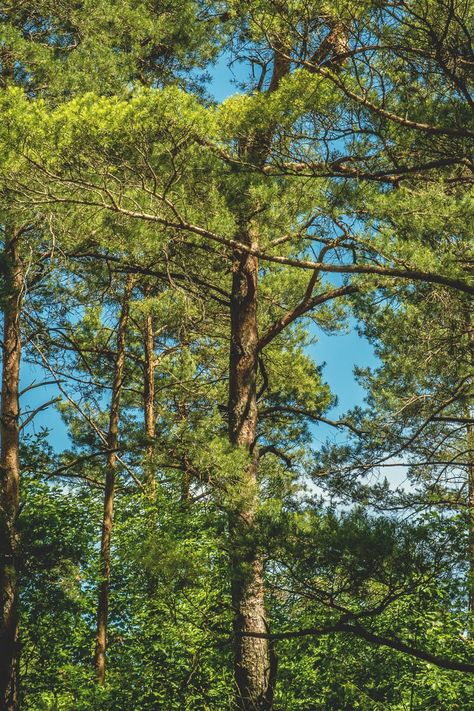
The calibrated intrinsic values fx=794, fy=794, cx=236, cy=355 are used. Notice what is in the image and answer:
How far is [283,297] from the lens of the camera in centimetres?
1099

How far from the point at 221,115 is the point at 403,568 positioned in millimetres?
4036

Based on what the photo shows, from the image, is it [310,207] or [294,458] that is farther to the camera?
[294,458]

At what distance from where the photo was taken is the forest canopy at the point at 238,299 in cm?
597

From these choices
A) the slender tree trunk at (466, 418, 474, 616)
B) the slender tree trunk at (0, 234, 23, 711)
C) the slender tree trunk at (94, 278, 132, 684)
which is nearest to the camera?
the slender tree trunk at (466, 418, 474, 616)

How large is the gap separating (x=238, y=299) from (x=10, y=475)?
2.80m

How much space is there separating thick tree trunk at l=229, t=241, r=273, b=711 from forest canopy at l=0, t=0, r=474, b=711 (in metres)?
0.02

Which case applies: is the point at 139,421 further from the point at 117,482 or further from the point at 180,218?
the point at 180,218

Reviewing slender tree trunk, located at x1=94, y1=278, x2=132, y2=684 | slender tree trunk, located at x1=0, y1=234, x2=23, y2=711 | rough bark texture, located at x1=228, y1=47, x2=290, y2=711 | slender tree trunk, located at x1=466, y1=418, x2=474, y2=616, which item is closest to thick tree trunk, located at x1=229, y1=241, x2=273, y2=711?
rough bark texture, located at x1=228, y1=47, x2=290, y2=711

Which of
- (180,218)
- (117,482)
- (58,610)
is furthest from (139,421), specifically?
(180,218)

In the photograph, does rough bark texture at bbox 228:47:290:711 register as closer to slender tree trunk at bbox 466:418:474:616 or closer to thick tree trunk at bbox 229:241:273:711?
thick tree trunk at bbox 229:241:273:711

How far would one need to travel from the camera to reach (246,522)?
19.3ft

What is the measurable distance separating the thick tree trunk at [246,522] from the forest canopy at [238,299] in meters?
0.02

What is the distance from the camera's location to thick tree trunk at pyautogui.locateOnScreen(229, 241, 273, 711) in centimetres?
567

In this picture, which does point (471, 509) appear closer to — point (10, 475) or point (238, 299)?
point (238, 299)
